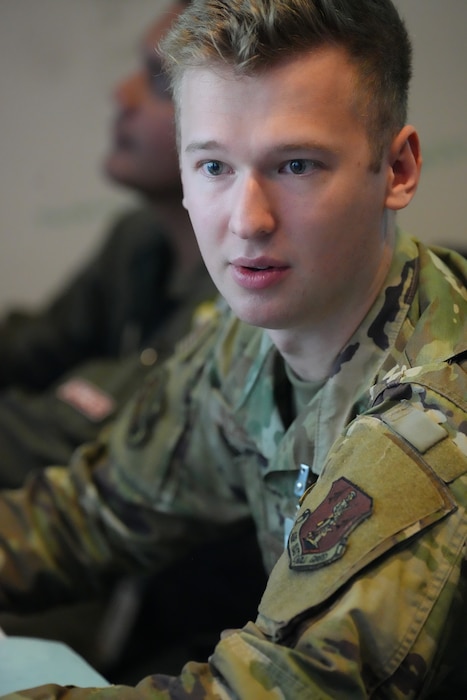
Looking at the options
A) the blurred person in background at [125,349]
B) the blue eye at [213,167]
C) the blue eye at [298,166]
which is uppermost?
the blue eye at [298,166]

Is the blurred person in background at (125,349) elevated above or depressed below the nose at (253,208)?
below

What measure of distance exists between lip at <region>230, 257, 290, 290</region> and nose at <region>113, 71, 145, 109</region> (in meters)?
1.15

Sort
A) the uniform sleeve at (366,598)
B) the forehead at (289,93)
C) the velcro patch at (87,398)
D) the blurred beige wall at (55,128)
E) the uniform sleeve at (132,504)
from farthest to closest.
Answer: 1. the blurred beige wall at (55,128)
2. the velcro patch at (87,398)
3. the uniform sleeve at (132,504)
4. the forehead at (289,93)
5. the uniform sleeve at (366,598)

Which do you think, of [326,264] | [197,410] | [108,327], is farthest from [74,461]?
[108,327]

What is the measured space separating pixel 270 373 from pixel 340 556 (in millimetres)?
312

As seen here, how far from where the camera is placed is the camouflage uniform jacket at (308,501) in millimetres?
620

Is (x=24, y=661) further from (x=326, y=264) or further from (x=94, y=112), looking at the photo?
(x=94, y=112)

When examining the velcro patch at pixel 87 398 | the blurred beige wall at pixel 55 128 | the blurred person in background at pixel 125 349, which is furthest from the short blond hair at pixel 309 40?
the blurred beige wall at pixel 55 128

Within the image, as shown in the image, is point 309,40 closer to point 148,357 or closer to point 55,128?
point 148,357

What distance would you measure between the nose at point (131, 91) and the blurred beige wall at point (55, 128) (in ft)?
0.24

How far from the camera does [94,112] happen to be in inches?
79.4

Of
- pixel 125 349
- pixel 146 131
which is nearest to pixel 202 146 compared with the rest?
pixel 125 349

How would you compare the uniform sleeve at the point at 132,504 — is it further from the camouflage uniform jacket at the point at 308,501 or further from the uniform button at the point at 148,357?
the uniform button at the point at 148,357

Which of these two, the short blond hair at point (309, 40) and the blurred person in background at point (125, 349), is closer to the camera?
the short blond hair at point (309, 40)
